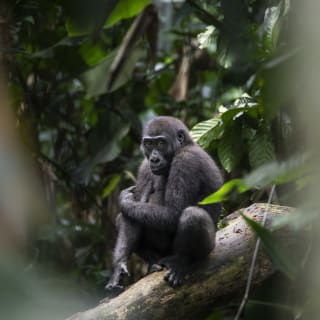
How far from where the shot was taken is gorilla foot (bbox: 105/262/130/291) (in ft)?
16.8

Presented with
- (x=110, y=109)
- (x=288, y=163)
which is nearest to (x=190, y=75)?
(x=110, y=109)

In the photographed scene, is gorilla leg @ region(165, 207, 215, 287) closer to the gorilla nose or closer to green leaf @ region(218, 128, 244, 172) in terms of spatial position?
green leaf @ region(218, 128, 244, 172)

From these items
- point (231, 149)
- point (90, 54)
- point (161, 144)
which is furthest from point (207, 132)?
point (90, 54)

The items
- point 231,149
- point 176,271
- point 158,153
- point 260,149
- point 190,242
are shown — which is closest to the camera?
point 176,271

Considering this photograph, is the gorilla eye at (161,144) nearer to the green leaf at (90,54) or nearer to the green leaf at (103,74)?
the green leaf at (103,74)

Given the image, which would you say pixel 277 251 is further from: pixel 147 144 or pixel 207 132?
pixel 147 144

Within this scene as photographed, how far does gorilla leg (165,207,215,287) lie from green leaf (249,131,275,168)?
2.15ft

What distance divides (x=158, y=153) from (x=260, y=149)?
3.73 feet

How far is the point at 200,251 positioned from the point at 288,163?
10.1 ft

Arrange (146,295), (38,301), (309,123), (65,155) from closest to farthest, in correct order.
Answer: (38,301) → (309,123) → (146,295) → (65,155)

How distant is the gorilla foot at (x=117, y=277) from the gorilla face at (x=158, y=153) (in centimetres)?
99

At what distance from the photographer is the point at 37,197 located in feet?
4.23

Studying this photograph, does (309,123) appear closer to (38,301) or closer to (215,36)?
(38,301)

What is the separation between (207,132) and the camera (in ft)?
18.2
